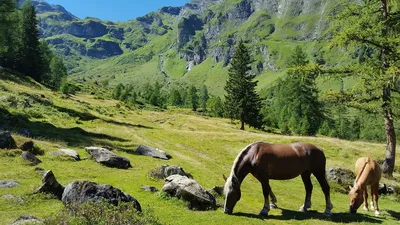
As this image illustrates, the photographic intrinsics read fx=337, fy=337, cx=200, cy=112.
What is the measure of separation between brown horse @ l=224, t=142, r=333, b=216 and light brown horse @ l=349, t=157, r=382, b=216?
1612 mm

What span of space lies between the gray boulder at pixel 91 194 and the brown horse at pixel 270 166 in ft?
15.7

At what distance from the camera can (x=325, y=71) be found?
29.8 meters

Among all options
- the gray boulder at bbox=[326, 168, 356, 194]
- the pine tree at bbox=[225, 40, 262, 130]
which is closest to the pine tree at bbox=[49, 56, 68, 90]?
the pine tree at bbox=[225, 40, 262, 130]

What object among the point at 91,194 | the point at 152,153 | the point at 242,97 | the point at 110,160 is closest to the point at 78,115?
the point at 152,153

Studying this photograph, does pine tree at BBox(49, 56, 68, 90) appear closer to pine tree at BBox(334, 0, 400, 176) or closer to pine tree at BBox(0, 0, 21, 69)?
pine tree at BBox(0, 0, 21, 69)

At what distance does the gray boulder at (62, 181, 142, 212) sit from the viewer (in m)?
13.5

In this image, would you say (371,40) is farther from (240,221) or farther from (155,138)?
(155,138)

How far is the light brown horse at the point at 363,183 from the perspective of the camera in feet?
59.8

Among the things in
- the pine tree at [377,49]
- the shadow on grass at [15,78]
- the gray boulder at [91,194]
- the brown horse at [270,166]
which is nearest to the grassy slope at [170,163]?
the gray boulder at [91,194]

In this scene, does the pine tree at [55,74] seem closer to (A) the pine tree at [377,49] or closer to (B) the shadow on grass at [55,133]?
(B) the shadow on grass at [55,133]

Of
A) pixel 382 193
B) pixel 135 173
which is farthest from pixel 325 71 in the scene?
pixel 135 173

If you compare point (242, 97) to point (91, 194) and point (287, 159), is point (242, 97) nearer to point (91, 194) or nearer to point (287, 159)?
point (287, 159)

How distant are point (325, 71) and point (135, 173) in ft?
60.9

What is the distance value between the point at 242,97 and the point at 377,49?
145 ft
